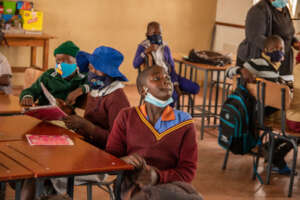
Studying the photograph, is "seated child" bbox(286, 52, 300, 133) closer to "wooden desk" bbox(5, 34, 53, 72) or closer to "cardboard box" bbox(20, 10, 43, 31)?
"wooden desk" bbox(5, 34, 53, 72)

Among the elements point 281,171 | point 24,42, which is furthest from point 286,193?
point 24,42

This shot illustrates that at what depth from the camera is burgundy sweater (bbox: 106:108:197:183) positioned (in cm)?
233

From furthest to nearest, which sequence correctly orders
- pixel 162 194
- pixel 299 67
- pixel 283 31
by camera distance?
1. pixel 283 31
2. pixel 299 67
3. pixel 162 194

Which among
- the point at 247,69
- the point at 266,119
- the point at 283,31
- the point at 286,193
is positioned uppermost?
the point at 283,31

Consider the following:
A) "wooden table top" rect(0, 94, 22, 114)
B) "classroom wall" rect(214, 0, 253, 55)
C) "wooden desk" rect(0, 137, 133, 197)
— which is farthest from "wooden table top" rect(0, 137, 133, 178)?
"classroom wall" rect(214, 0, 253, 55)

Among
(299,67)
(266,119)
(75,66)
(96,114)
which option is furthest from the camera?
(266,119)

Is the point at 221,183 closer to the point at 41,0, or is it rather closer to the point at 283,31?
the point at 283,31

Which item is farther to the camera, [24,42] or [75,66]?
[24,42]

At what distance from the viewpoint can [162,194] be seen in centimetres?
224

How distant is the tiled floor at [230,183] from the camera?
12.4ft

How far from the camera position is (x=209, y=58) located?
17.9ft

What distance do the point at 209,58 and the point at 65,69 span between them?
95.5 inches

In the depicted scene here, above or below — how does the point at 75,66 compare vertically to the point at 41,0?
below

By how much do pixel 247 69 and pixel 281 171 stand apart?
3.08 ft
